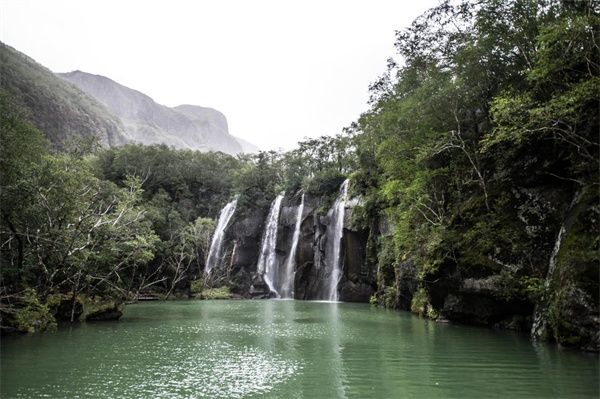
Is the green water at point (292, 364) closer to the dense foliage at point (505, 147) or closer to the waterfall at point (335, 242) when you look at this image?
the dense foliage at point (505, 147)

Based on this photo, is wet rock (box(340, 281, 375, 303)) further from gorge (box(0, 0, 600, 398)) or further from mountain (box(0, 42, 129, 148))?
mountain (box(0, 42, 129, 148))

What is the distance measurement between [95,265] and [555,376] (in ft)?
57.2

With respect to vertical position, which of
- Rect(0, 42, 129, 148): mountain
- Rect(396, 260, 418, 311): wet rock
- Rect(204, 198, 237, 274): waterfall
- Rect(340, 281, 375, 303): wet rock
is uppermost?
Rect(0, 42, 129, 148): mountain

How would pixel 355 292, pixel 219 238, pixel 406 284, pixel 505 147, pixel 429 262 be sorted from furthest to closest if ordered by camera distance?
pixel 219 238 < pixel 355 292 < pixel 406 284 < pixel 429 262 < pixel 505 147

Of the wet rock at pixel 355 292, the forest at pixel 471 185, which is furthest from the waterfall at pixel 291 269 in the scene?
the forest at pixel 471 185

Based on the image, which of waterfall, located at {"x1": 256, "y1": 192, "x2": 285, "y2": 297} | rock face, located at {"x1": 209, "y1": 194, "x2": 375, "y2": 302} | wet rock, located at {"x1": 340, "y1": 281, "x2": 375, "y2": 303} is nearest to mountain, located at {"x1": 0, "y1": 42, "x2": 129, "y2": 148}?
rock face, located at {"x1": 209, "y1": 194, "x2": 375, "y2": 302}

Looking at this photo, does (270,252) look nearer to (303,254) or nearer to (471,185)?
(303,254)

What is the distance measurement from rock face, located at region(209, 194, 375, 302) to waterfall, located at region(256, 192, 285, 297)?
63 centimetres

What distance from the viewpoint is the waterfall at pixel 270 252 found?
140 feet

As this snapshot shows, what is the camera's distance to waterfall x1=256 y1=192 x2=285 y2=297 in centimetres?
4256

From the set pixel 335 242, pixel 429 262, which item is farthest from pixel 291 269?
pixel 429 262

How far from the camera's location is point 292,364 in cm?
1063

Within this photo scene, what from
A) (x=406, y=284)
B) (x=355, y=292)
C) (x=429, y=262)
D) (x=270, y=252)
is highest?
(x=270, y=252)

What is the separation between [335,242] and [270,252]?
8924mm
